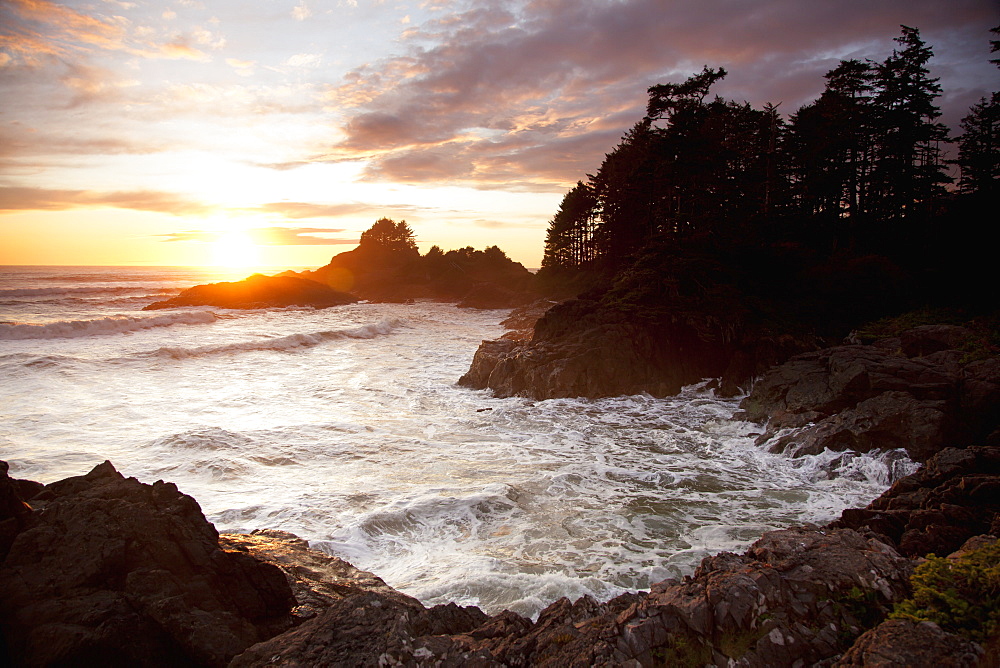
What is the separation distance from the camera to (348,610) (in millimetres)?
4609

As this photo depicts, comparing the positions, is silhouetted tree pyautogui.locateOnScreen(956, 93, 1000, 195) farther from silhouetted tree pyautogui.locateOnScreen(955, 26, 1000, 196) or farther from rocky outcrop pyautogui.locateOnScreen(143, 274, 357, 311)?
rocky outcrop pyautogui.locateOnScreen(143, 274, 357, 311)

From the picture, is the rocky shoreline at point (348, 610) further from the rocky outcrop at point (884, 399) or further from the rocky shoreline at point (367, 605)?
the rocky outcrop at point (884, 399)

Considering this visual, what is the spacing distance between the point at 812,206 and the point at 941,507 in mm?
34826

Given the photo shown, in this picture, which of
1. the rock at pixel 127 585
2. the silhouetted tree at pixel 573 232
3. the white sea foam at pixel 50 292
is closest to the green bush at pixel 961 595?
the rock at pixel 127 585

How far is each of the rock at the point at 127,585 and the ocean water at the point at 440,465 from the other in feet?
8.74

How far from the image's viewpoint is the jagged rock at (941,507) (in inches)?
247

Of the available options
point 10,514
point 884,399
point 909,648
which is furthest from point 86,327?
point 884,399

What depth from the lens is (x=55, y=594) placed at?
4.54 metres

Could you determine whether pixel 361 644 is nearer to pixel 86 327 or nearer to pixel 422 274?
pixel 86 327

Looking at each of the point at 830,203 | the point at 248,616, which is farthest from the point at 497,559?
the point at 830,203

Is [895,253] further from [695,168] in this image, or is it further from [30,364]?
[30,364]

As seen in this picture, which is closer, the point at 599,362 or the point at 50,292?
the point at 599,362

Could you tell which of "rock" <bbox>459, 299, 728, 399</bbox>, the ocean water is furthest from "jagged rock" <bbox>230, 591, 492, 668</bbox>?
"rock" <bbox>459, 299, 728, 399</bbox>

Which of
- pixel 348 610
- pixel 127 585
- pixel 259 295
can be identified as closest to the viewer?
pixel 348 610
